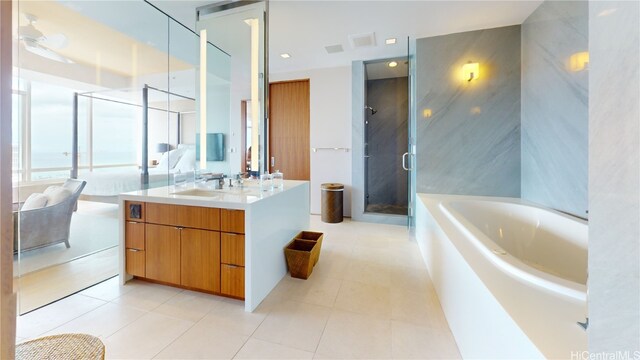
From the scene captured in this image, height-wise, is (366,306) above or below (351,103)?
below

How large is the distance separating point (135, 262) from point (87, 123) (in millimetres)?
2196

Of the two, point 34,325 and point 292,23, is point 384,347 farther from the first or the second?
point 292,23

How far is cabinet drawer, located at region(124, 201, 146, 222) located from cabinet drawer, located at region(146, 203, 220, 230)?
0.06 meters

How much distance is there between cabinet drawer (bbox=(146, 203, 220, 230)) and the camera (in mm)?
1896

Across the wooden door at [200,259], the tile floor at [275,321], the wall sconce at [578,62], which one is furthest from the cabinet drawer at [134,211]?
the wall sconce at [578,62]

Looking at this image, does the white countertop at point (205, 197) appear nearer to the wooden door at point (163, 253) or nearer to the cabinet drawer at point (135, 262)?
the wooden door at point (163, 253)

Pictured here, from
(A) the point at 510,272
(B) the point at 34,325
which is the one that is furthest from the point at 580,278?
(B) the point at 34,325

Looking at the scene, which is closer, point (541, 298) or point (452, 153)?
point (541, 298)

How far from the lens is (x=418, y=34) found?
10.4ft

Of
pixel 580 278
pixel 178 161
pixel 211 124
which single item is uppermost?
pixel 211 124

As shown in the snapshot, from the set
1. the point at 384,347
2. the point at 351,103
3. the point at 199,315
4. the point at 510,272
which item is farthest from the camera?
the point at 351,103

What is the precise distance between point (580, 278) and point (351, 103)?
131 inches

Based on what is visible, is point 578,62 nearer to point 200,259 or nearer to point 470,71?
point 470,71

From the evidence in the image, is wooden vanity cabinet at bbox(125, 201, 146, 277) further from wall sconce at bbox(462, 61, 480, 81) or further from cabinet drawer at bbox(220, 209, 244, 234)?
wall sconce at bbox(462, 61, 480, 81)
